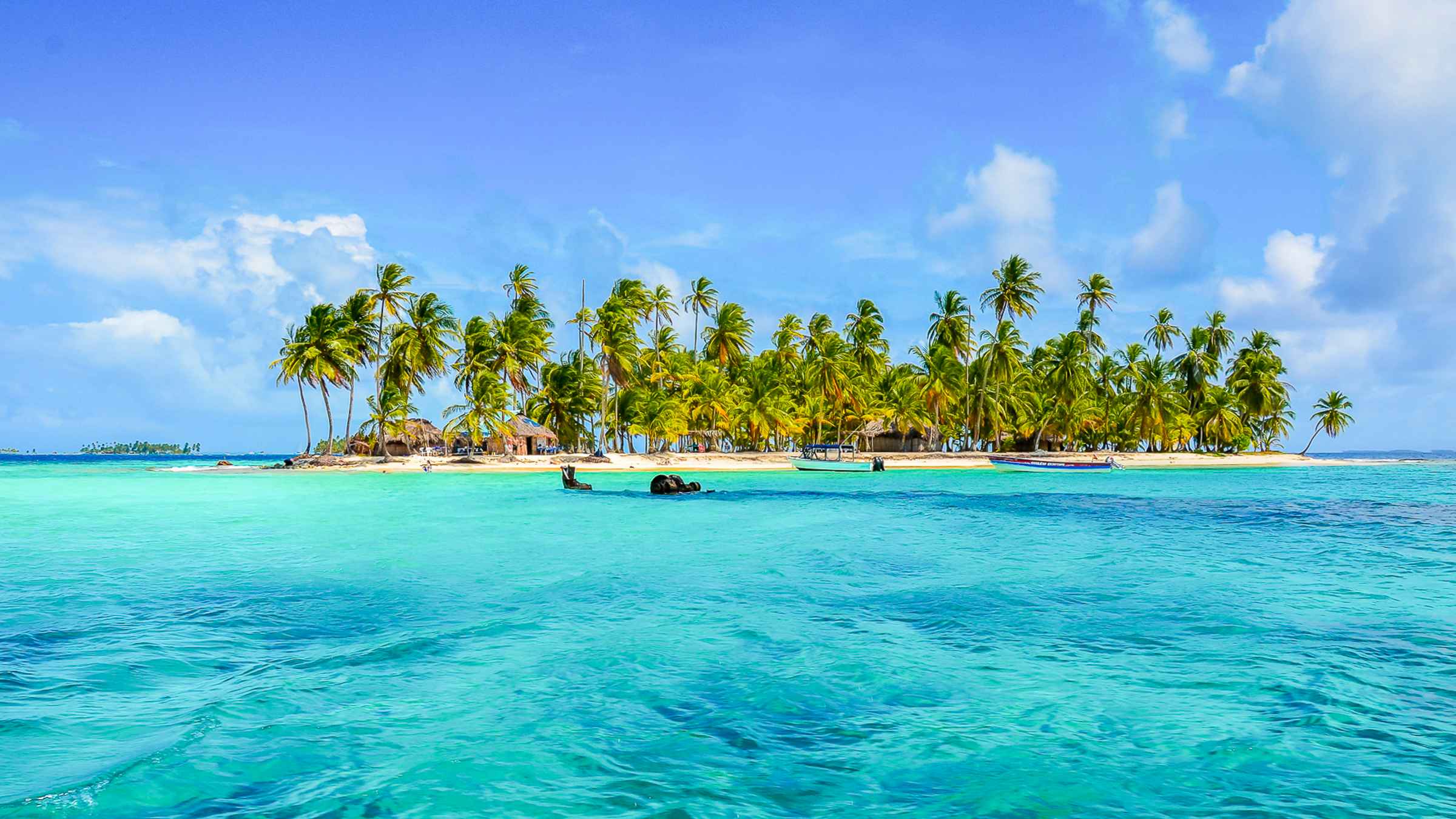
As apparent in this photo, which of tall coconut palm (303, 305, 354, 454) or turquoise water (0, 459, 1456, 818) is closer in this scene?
turquoise water (0, 459, 1456, 818)

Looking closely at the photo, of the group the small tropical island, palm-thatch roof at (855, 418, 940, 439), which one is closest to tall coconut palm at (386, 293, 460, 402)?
the small tropical island

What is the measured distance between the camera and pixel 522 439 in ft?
222

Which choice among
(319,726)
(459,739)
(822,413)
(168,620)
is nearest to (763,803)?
(459,739)

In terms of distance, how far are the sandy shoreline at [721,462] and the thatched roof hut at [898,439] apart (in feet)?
4.55

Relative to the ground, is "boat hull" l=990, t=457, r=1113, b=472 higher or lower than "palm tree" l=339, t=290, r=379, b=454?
lower

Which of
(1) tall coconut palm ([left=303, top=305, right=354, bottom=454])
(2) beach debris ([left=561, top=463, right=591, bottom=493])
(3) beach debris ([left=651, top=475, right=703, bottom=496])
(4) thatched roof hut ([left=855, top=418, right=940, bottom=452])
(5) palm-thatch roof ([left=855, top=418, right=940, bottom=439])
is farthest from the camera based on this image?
(4) thatched roof hut ([left=855, top=418, right=940, bottom=452])

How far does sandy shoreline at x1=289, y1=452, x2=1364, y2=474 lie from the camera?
2263 inches

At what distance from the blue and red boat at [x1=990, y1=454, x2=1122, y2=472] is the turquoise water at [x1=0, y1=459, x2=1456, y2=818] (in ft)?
156

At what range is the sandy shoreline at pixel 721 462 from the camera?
57.5 metres

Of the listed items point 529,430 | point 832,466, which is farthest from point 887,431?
point 529,430

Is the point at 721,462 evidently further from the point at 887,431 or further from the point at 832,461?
the point at 887,431

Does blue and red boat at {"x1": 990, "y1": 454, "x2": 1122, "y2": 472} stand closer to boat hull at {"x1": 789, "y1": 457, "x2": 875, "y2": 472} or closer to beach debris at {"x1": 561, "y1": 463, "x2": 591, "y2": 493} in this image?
boat hull at {"x1": 789, "y1": 457, "x2": 875, "y2": 472}

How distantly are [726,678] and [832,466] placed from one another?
5219cm

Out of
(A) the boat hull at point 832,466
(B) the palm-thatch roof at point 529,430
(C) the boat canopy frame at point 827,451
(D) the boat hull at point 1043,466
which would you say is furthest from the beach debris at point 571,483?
(D) the boat hull at point 1043,466
